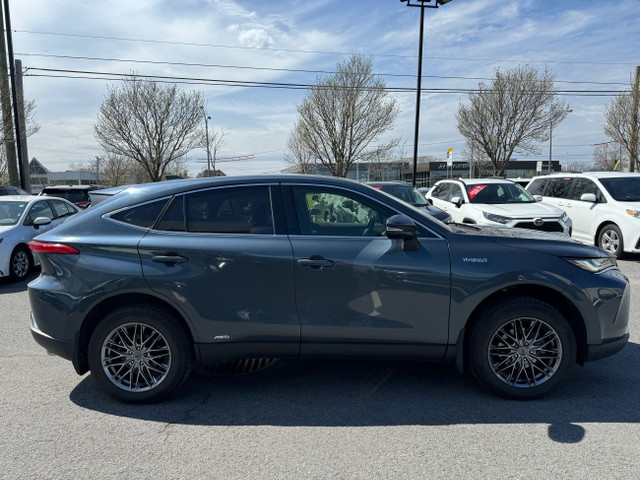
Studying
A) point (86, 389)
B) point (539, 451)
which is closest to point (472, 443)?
point (539, 451)

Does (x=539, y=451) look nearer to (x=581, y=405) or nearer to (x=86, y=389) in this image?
(x=581, y=405)

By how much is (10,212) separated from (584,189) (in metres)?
12.3

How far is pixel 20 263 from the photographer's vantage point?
335 inches

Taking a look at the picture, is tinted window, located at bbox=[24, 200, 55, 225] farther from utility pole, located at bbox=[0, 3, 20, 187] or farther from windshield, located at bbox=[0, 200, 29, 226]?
utility pole, located at bbox=[0, 3, 20, 187]

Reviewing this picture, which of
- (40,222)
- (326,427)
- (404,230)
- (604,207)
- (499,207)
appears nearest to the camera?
(326,427)

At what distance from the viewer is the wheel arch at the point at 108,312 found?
11.4 feet

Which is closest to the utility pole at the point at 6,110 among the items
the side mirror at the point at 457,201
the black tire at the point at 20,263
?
the black tire at the point at 20,263

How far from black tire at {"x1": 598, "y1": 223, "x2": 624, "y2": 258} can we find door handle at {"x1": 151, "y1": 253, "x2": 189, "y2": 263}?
9.29m

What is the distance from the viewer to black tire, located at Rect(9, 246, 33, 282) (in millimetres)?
8312

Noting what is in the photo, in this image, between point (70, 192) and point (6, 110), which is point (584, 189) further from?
point (6, 110)

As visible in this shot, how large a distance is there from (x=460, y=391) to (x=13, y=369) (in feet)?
13.0

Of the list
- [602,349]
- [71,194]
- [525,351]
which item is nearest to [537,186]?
[602,349]

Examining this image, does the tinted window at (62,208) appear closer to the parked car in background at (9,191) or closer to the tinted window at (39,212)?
the tinted window at (39,212)

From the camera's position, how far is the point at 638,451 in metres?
2.80
